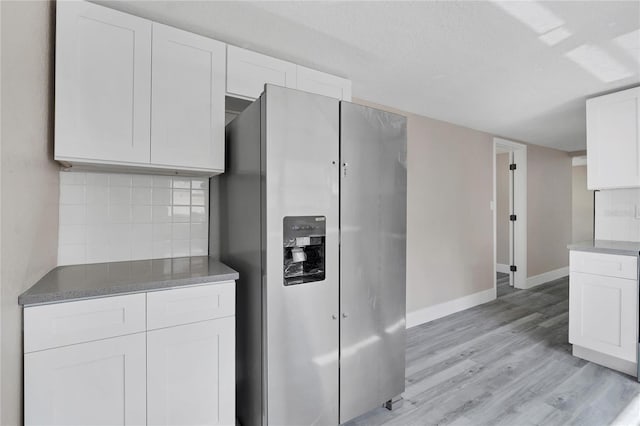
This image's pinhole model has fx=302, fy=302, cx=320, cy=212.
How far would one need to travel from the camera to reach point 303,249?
5.30 ft

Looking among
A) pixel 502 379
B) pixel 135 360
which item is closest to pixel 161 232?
pixel 135 360

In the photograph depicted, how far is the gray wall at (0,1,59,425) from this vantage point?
3.48 ft

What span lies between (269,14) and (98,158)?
1175mm

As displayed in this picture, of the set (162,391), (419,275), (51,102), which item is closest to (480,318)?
(419,275)

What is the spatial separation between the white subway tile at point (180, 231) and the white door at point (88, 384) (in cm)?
82

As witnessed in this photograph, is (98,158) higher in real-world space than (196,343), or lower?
higher

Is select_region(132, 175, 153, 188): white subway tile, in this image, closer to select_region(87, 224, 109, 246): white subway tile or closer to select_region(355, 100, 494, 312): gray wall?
select_region(87, 224, 109, 246): white subway tile

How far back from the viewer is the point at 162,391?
142 centimetres

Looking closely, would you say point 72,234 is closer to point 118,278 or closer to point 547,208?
point 118,278

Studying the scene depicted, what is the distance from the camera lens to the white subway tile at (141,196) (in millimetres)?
1943

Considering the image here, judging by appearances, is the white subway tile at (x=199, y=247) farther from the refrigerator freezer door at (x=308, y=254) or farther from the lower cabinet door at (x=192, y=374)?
the refrigerator freezer door at (x=308, y=254)

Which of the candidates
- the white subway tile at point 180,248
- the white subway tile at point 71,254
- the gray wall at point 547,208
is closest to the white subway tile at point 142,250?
the white subway tile at point 180,248

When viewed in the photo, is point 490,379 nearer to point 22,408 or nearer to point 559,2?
point 559,2

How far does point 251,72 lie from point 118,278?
1.42 meters
